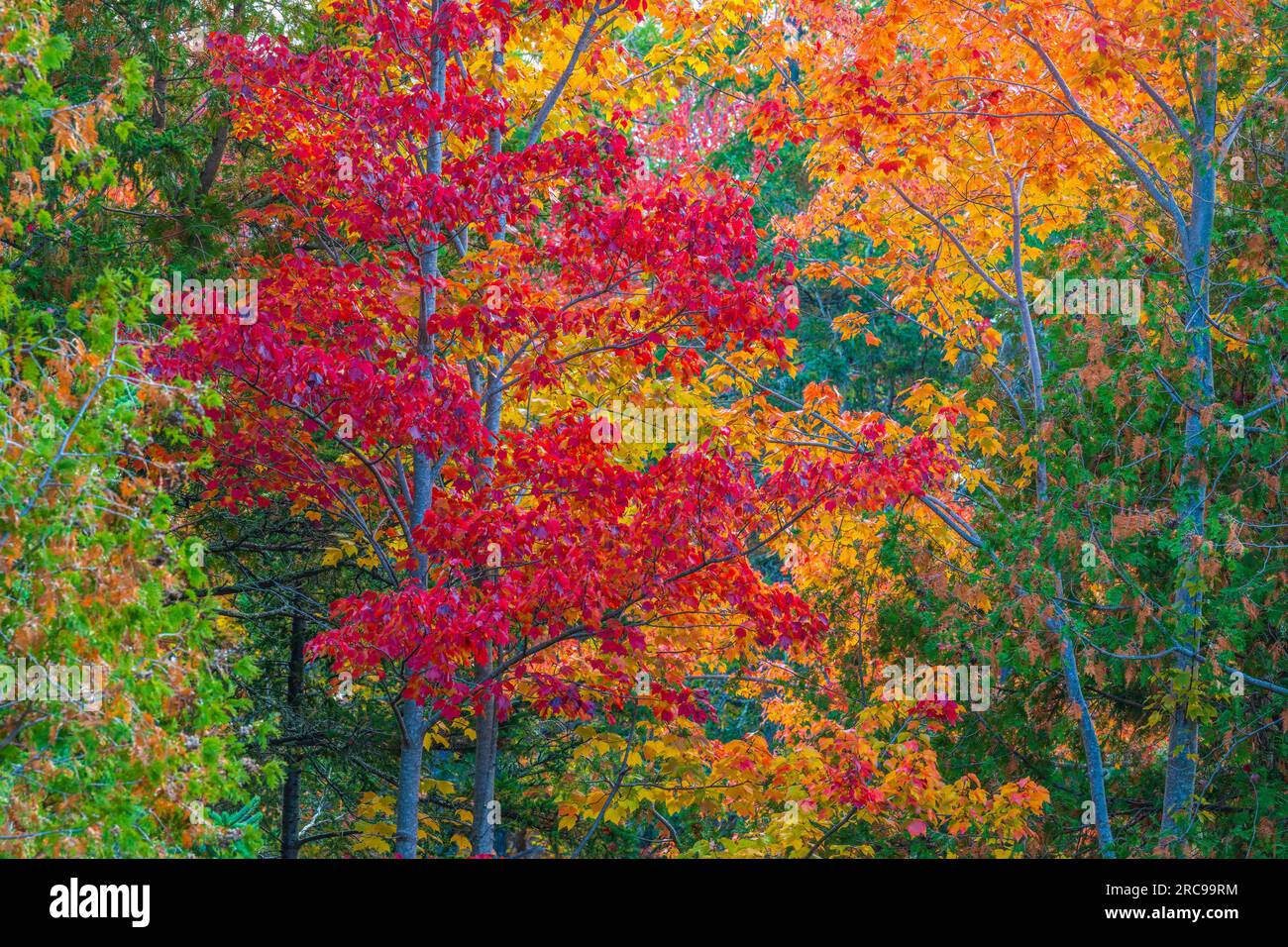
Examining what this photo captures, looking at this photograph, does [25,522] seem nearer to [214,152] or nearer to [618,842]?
[214,152]

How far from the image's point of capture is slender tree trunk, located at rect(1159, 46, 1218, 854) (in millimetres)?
8305

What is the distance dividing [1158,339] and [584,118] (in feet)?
15.6

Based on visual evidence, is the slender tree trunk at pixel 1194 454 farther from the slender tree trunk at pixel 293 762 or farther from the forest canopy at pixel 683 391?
the slender tree trunk at pixel 293 762

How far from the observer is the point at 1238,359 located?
29.9 ft

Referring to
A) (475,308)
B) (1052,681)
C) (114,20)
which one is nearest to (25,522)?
(475,308)

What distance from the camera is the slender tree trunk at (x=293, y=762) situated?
1260cm

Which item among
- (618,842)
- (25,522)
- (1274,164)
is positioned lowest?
(618,842)

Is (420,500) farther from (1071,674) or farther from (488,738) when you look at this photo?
(1071,674)

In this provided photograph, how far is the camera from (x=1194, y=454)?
8.66m

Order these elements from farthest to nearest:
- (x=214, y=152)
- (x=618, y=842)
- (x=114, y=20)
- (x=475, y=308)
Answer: (x=618, y=842) → (x=214, y=152) → (x=114, y=20) → (x=475, y=308)

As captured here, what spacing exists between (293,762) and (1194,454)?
27.3 ft

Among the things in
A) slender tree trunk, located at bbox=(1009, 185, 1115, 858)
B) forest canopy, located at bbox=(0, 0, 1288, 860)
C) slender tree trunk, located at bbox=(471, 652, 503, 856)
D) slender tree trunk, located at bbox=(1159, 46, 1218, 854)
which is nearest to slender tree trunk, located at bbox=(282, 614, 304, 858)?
forest canopy, located at bbox=(0, 0, 1288, 860)

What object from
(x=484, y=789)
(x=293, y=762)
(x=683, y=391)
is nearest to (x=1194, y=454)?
(x=683, y=391)

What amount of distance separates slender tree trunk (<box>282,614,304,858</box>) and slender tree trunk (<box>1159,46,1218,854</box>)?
7.66 metres
